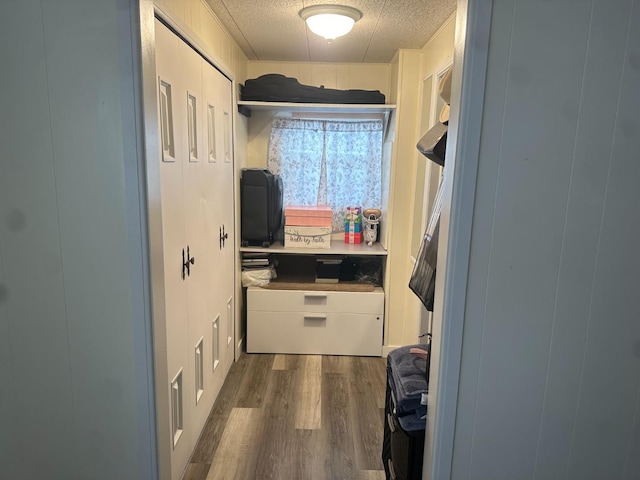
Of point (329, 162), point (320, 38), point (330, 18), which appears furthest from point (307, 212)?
point (330, 18)

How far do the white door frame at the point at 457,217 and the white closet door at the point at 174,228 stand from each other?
0.95 m

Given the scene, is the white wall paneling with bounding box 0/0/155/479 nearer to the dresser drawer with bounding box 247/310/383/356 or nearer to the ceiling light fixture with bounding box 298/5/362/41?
the ceiling light fixture with bounding box 298/5/362/41

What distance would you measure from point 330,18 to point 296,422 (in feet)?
7.07

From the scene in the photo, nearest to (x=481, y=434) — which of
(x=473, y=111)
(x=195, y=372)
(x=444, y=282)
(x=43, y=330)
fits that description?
(x=444, y=282)

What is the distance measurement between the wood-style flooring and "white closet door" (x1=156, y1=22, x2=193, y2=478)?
271mm

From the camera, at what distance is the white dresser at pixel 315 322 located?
10.4 ft

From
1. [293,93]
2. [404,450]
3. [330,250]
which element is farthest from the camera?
[330,250]

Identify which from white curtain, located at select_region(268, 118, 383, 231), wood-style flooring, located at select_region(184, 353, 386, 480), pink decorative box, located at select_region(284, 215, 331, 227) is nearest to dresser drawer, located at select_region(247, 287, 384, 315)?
wood-style flooring, located at select_region(184, 353, 386, 480)

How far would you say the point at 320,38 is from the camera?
107 inches

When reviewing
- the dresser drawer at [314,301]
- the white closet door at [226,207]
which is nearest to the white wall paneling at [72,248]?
the white closet door at [226,207]

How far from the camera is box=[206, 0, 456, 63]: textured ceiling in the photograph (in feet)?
6.94

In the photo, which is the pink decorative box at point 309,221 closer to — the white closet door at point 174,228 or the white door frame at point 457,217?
the white closet door at point 174,228

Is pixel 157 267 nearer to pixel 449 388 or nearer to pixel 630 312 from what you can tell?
pixel 449 388

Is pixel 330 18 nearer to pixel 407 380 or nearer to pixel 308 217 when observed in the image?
pixel 308 217
